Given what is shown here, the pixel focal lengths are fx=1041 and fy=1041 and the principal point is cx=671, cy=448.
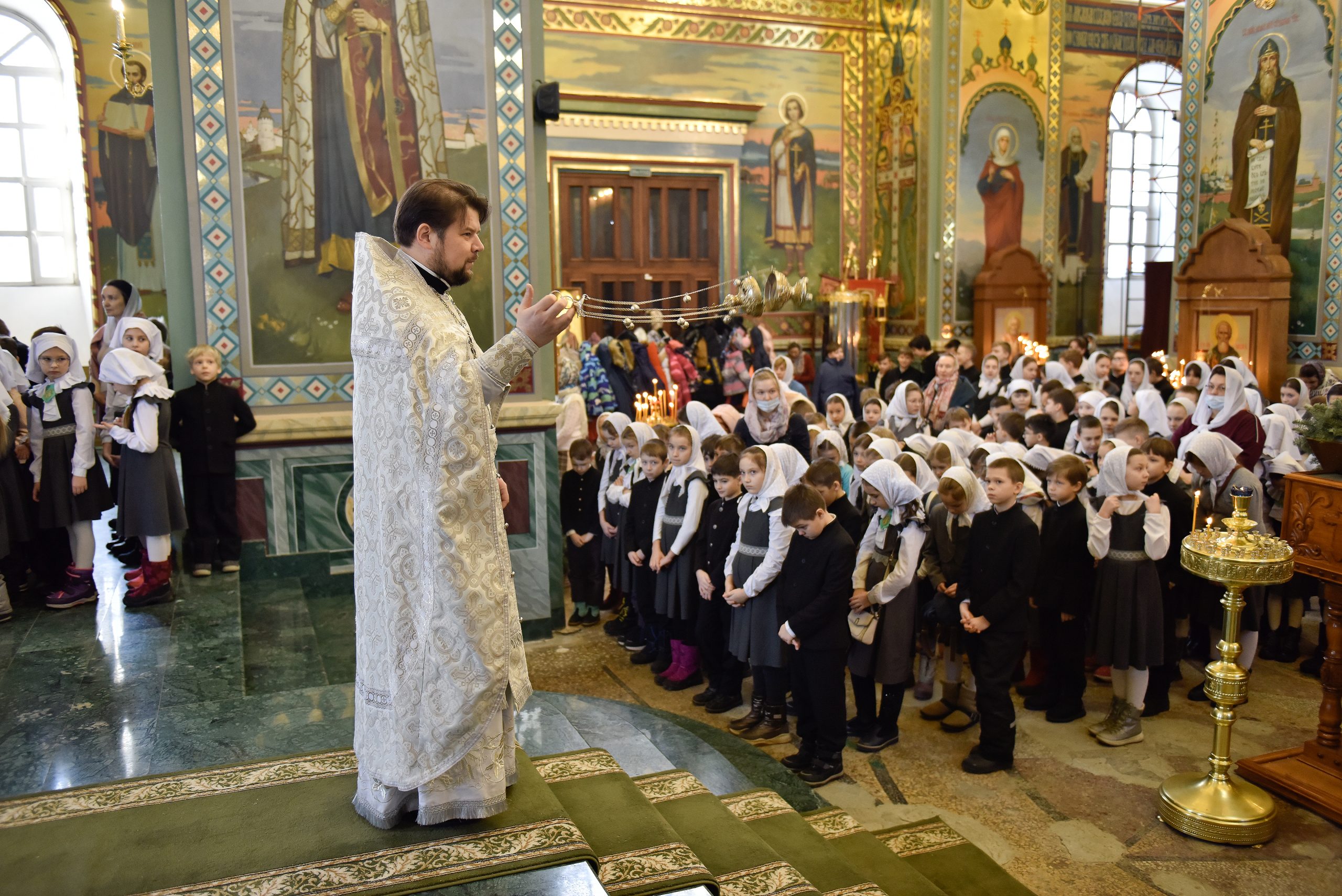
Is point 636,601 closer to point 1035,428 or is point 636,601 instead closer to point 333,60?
point 1035,428

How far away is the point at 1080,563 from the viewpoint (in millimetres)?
5348

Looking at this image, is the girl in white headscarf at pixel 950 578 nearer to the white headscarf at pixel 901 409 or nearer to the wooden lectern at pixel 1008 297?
the white headscarf at pixel 901 409

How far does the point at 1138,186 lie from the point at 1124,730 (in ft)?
47.9

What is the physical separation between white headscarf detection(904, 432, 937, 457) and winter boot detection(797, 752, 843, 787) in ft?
8.03

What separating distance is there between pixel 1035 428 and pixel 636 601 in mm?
2802

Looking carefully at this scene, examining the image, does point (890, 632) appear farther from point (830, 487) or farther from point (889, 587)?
point (830, 487)

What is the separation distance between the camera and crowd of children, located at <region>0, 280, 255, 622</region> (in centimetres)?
549

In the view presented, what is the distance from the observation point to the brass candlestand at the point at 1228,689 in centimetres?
416

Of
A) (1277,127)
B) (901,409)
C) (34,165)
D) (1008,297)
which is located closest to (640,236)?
(1008,297)

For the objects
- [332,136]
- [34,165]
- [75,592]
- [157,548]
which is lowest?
[75,592]

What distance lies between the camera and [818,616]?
477cm

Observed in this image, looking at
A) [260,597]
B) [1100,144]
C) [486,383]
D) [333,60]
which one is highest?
[1100,144]

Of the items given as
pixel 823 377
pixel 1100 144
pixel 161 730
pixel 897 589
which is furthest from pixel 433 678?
pixel 1100 144

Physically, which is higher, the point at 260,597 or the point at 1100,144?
the point at 1100,144
